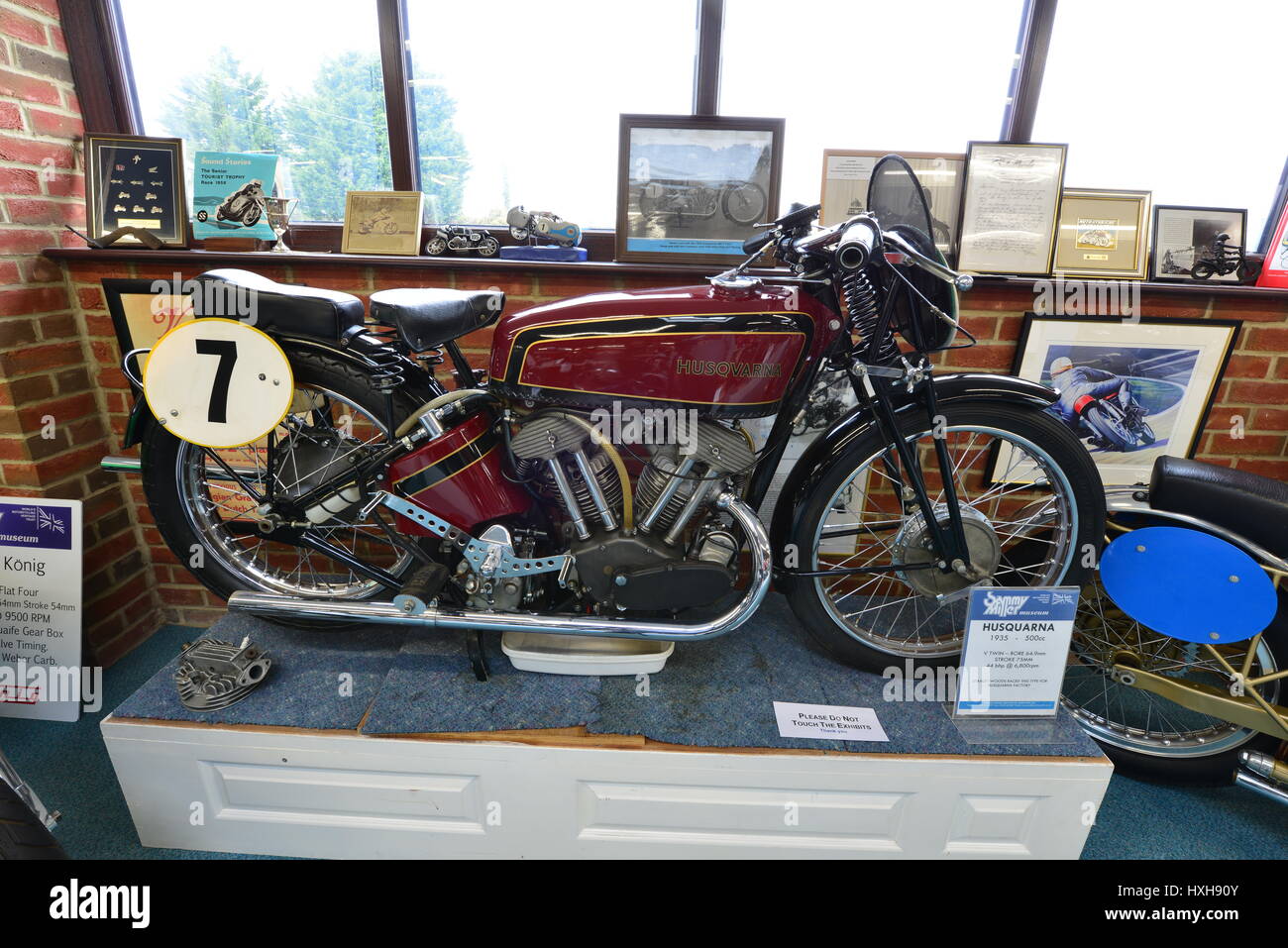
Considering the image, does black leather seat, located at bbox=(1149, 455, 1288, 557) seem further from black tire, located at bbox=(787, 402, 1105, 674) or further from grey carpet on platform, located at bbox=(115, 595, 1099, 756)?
grey carpet on platform, located at bbox=(115, 595, 1099, 756)

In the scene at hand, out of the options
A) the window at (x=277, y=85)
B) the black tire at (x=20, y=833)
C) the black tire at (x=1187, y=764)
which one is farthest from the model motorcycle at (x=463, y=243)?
the black tire at (x=1187, y=764)

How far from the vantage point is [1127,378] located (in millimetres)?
1764

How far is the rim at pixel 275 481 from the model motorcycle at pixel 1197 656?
5.98ft

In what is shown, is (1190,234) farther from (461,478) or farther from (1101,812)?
(461,478)

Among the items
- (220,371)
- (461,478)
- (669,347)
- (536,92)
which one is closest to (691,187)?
(536,92)

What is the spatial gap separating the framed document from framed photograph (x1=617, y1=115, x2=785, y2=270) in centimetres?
15

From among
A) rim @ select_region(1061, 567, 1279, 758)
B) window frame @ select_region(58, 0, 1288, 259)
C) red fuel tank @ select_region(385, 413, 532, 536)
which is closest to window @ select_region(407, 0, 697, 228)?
window frame @ select_region(58, 0, 1288, 259)

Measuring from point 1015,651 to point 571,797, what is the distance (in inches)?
39.8

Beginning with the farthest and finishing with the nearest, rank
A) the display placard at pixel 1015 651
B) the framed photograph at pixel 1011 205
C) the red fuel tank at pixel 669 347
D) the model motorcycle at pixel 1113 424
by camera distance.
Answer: the model motorcycle at pixel 1113 424 < the framed photograph at pixel 1011 205 < the display placard at pixel 1015 651 < the red fuel tank at pixel 669 347

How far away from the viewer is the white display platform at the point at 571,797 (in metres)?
1.27

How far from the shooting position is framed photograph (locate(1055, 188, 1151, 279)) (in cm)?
170

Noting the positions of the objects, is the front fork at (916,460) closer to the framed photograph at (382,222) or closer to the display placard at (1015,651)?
the display placard at (1015,651)
